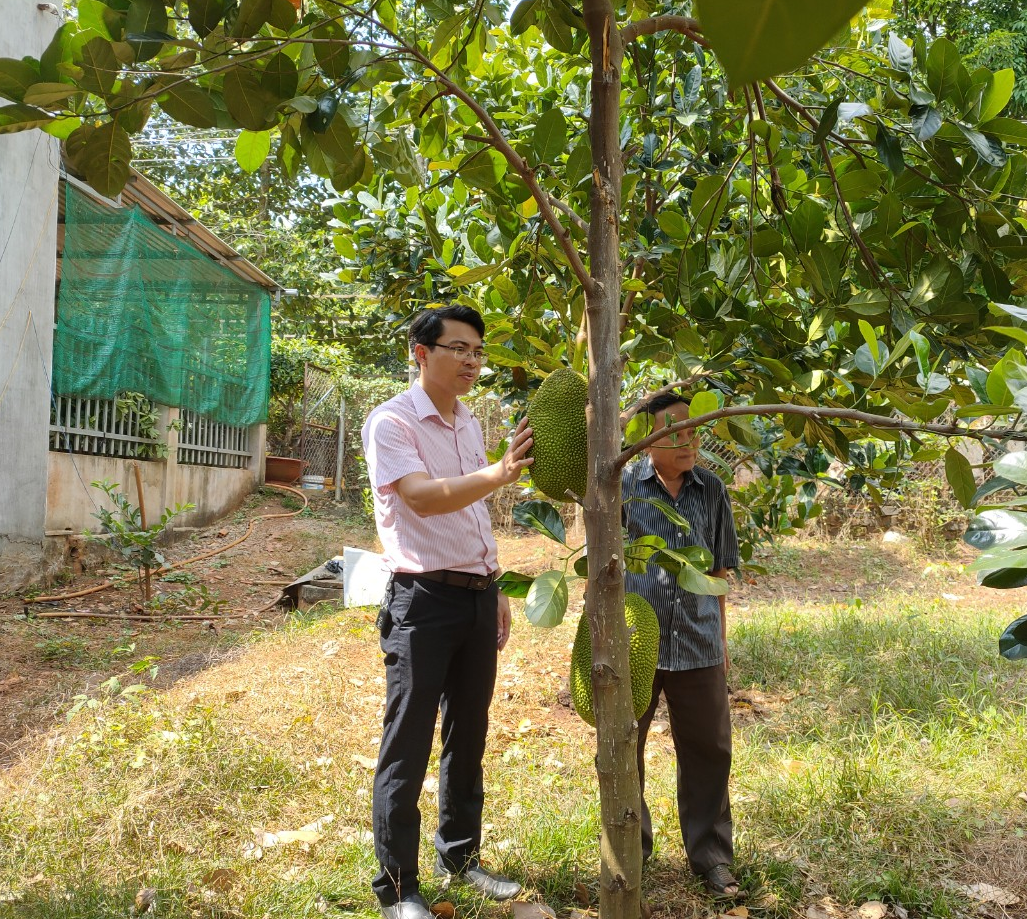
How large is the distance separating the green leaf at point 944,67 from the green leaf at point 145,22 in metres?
1.01

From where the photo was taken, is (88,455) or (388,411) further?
(88,455)

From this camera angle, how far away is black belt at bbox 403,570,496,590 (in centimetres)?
232

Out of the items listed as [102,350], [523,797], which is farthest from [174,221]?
[523,797]

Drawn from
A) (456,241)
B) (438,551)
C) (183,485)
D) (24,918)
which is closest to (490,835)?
(438,551)

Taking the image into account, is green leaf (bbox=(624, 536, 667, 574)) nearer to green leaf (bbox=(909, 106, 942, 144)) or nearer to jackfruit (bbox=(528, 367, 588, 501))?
jackfruit (bbox=(528, 367, 588, 501))

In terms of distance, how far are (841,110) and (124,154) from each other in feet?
3.15

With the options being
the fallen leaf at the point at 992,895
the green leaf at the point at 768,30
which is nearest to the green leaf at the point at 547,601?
the green leaf at the point at 768,30

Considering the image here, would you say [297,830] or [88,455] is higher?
[88,455]

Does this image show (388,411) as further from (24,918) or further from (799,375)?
(24,918)

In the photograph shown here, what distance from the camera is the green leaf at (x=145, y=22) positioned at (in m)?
0.93

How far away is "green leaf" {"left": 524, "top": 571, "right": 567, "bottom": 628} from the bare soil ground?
9.77 feet

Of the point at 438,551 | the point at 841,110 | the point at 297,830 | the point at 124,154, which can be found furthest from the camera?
the point at 297,830

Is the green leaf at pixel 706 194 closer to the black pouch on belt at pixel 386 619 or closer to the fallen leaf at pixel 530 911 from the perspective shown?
the black pouch on belt at pixel 386 619

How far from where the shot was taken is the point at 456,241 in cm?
243
